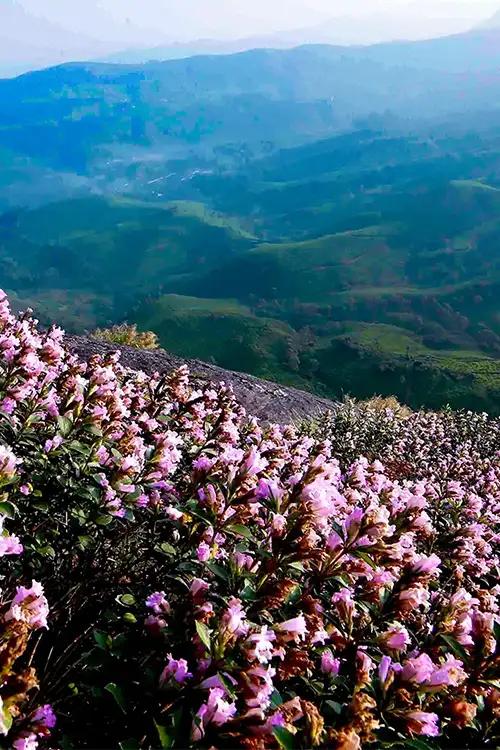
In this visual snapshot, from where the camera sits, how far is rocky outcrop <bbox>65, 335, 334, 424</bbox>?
16.5 meters

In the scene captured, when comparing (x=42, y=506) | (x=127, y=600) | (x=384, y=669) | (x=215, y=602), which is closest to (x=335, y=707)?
(x=384, y=669)

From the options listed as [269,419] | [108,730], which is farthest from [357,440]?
[108,730]

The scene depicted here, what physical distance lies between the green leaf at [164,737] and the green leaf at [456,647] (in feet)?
4.67

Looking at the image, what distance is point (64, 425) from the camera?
3.64 m

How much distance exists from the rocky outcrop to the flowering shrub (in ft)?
39.1

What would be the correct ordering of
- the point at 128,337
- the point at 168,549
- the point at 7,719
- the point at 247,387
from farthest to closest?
1. the point at 128,337
2. the point at 247,387
3. the point at 168,549
4. the point at 7,719

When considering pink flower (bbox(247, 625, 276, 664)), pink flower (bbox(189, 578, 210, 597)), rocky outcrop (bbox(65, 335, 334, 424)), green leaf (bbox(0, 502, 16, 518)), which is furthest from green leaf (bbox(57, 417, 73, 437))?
rocky outcrop (bbox(65, 335, 334, 424))

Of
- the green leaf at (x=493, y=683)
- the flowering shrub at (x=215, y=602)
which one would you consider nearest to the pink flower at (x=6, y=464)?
the flowering shrub at (x=215, y=602)

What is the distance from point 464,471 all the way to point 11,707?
30.6 feet

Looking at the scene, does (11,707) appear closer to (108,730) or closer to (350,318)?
(108,730)

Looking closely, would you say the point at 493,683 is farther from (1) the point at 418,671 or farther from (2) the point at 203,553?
(2) the point at 203,553

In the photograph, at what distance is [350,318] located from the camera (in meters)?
164

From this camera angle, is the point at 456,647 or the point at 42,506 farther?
the point at 42,506

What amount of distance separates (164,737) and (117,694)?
27cm
